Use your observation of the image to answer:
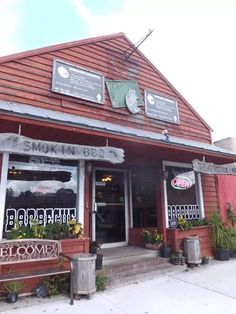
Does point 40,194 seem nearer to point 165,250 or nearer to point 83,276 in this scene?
point 83,276

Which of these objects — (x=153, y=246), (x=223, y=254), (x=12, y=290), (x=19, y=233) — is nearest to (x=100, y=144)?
(x=19, y=233)

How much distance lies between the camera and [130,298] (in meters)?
4.41

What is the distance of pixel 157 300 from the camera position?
14.1ft

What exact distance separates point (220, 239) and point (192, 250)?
4.33 feet

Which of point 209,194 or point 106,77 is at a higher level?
point 106,77

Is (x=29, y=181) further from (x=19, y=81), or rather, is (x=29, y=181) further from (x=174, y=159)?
(x=174, y=159)

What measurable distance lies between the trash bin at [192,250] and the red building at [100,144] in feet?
1.75

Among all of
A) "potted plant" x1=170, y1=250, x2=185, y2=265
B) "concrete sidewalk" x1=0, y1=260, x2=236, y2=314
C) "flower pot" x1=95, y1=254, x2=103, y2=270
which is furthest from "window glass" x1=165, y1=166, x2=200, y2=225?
"flower pot" x1=95, y1=254, x2=103, y2=270

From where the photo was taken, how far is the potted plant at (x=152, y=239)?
6809 millimetres

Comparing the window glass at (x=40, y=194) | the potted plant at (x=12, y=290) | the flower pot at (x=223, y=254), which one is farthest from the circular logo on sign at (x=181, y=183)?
the potted plant at (x=12, y=290)

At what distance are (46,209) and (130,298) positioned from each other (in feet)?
7.37

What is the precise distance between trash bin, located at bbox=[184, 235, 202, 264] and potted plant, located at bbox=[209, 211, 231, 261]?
41.4 inches

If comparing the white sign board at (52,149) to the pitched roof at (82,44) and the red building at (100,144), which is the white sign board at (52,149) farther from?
the pitched roof at (82,44)

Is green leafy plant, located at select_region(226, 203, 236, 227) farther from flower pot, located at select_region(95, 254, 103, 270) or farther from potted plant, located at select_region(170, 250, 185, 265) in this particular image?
flower pot, located at select_region(95, 254, 103, 270)
